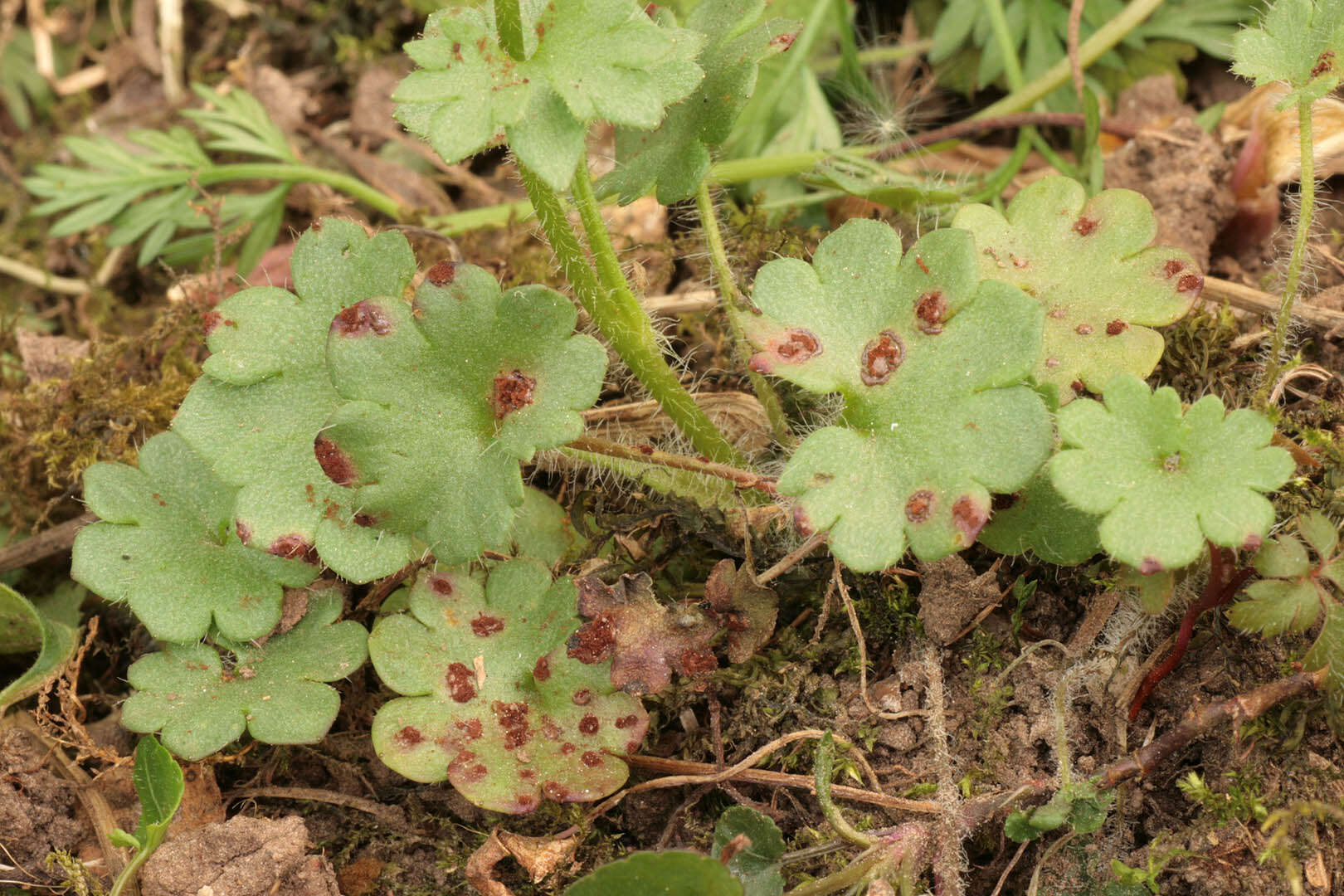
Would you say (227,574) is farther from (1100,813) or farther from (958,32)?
(958,32)

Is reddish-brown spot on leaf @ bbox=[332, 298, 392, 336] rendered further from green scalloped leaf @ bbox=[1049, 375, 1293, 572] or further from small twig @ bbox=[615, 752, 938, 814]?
green scalloped leaf @ bbox=[1049, 375, 1293, 572]

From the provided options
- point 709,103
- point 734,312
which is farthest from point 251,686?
point 709,103

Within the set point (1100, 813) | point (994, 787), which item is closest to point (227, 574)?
point (994, 787)

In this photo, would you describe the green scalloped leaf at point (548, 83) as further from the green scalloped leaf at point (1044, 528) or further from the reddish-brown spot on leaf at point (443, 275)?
the green scalloped leaf at point (1044, 528)

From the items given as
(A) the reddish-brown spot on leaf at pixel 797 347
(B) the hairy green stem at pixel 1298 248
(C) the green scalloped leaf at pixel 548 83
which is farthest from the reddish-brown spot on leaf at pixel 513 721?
(B) the hairy green stem at pixel 1298 248

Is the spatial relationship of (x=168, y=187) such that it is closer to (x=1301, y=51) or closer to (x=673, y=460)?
(x=673, y=460)

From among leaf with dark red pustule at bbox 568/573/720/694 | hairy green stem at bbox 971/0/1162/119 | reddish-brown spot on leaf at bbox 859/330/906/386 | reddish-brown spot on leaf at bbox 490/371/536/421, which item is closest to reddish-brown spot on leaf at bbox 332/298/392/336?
reddish-brown spot on leaf at bbox 490/371/536/421
